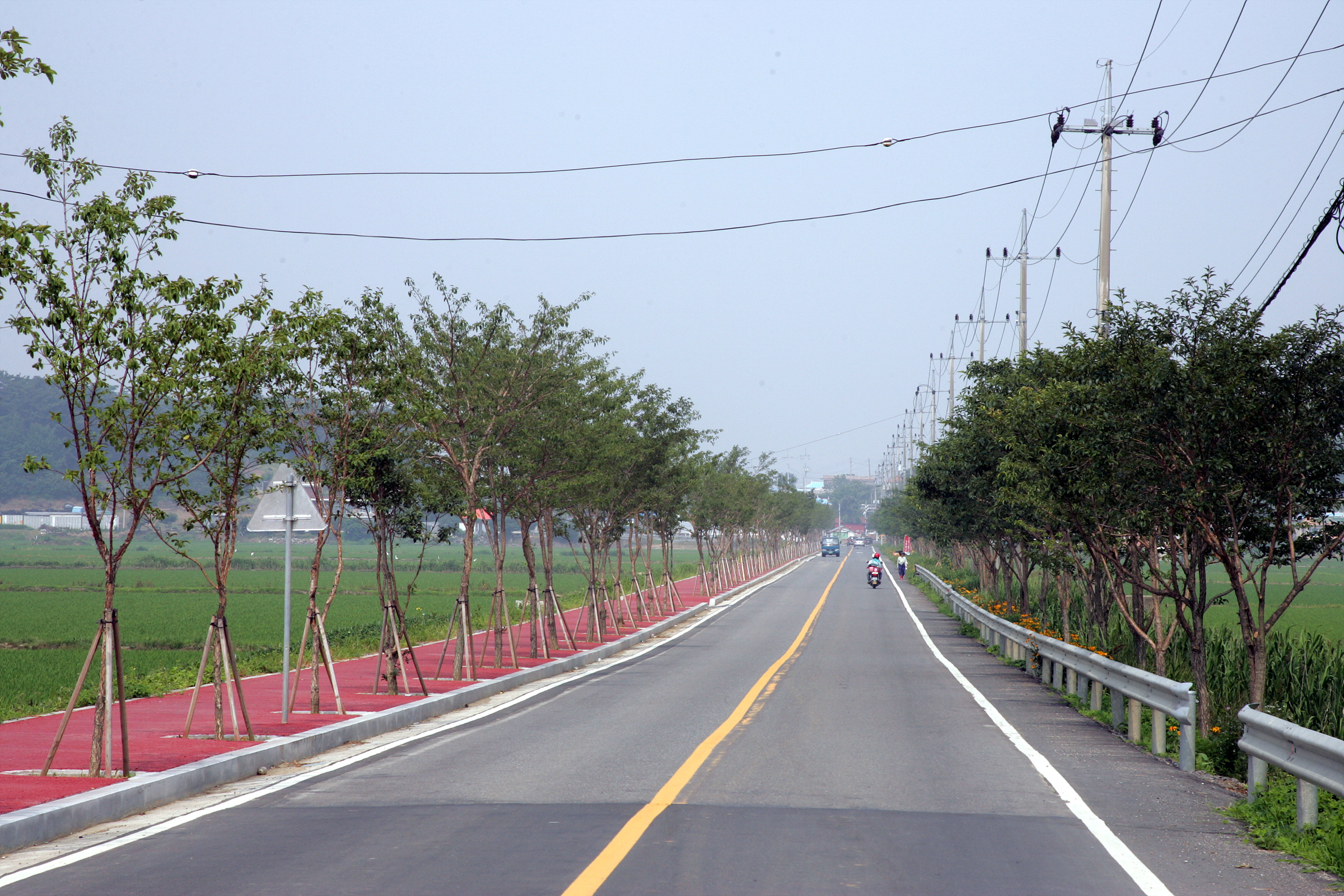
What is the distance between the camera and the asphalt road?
21.9ft

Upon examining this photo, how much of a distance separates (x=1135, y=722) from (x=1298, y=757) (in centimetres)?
493

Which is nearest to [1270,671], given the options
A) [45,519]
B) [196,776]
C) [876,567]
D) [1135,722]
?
[1135,722]

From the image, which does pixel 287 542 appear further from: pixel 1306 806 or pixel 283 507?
pixel 1306 806

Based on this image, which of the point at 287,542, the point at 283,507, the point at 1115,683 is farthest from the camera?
the point at 1115,683

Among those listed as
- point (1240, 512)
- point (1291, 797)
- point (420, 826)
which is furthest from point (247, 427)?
point (1240, 512)

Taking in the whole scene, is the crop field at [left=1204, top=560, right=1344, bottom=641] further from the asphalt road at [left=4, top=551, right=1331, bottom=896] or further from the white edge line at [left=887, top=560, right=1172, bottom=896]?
the asphalt road at [left=4, top=551, right=1331, bottom=896]

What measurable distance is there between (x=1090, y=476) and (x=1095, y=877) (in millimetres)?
7722

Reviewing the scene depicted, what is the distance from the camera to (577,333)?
21.3 metres

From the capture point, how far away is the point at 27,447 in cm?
16088

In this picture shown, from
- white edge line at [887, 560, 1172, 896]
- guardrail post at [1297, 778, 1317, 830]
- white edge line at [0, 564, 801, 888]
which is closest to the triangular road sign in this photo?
white edge line at [0, 564, 801, 888]

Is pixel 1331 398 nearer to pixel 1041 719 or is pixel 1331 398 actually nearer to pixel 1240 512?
pixel 1240 512

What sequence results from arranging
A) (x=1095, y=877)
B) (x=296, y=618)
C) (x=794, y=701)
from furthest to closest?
1. (x=296, y=618)
2. (x=794, y=701)
3. (x=1095, y=877)

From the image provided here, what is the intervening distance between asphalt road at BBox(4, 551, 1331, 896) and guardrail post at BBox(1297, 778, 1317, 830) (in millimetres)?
487

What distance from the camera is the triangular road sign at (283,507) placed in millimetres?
13078
